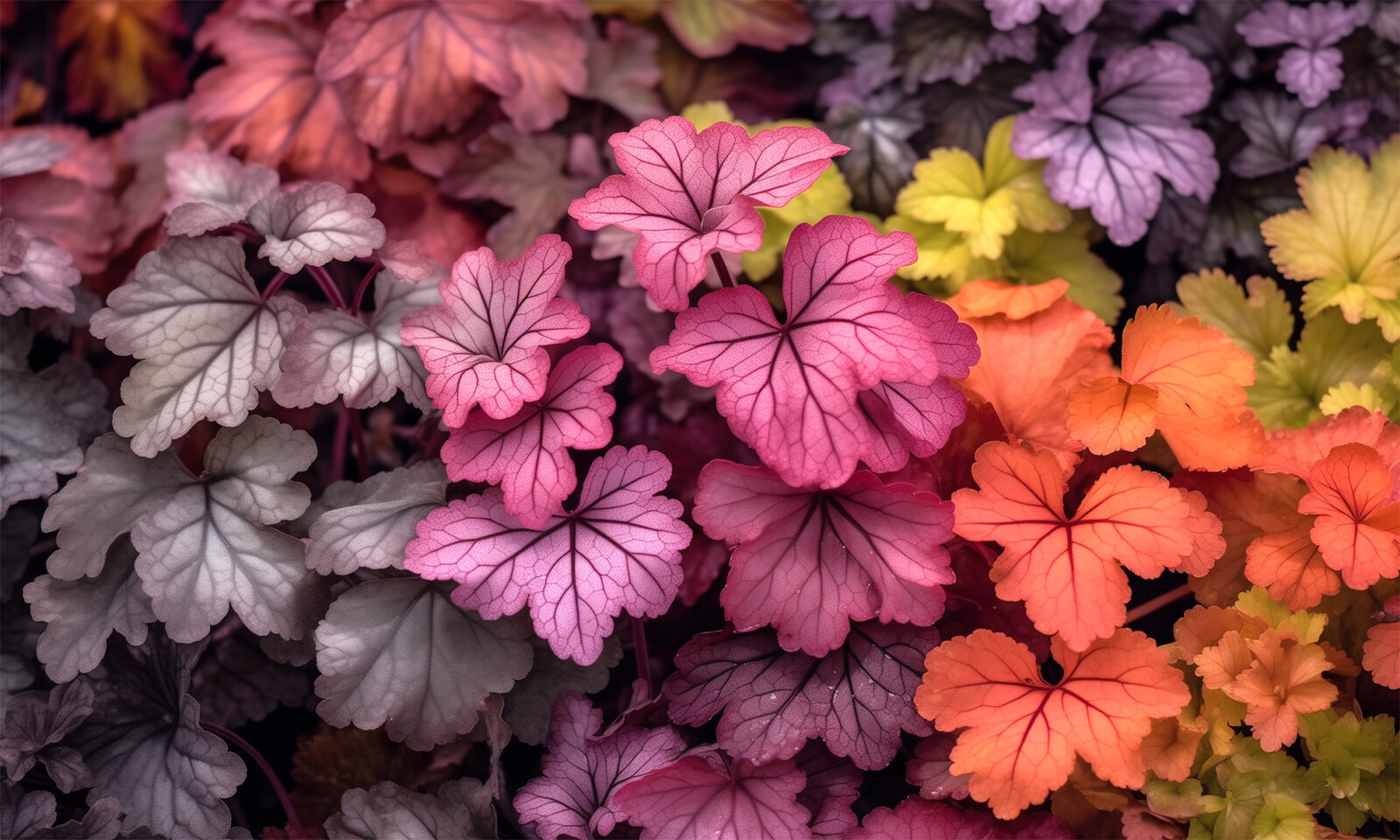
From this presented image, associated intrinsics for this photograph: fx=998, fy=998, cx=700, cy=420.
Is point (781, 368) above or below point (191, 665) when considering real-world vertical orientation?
above

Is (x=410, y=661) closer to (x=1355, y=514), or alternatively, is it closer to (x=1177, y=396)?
(x=1177, y=396)

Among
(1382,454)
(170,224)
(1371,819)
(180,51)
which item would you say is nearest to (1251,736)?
(1371,819)

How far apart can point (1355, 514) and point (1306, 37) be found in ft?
2.58

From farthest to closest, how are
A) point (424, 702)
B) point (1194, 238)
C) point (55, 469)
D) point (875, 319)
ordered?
1. point (1194, 238)
2. point (55, 469)
3. point (424, 702)
4. point (875, 319)

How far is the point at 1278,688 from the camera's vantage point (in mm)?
1011

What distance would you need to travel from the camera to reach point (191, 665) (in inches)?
43.2

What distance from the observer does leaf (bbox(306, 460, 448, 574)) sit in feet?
3.50

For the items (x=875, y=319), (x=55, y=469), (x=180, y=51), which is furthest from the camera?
(x=180, y=51)

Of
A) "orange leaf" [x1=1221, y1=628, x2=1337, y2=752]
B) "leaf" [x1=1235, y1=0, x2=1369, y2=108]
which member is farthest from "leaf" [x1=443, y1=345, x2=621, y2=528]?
"leaf" [x1=1235, y1=0, x2=1369, y2=108]

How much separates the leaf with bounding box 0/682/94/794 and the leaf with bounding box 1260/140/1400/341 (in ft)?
5.18

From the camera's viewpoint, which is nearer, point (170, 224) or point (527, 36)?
point (170, 224)

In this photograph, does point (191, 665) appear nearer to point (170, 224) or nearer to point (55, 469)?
point (55, 469)

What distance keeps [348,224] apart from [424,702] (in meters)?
0.55

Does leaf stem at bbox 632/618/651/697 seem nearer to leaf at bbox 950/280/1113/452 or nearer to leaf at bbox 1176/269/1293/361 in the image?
leaf at bbox 950/280/1113/452
